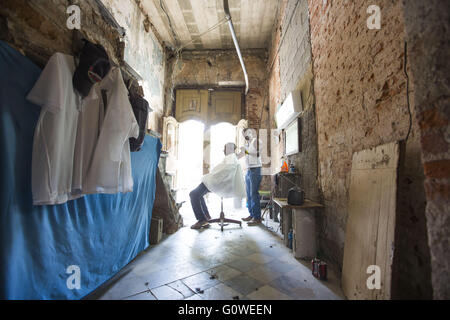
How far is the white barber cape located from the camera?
11.3 feet

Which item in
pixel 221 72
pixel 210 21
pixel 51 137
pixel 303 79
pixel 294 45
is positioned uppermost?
pixel 210 21

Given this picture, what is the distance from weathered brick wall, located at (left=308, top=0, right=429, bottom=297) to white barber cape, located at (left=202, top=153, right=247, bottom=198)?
60.5 inches

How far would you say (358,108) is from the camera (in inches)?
63.2

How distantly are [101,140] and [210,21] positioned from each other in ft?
17.7

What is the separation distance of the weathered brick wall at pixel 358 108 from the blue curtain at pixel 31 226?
2001mm

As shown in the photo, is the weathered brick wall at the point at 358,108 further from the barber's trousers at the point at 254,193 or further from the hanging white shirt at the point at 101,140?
the hanging white shirt at the point at 101,140

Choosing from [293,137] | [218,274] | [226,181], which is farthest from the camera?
[226,181]

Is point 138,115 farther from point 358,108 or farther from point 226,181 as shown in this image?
Answer: point 226,181

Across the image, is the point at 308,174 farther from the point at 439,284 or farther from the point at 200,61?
the point at 200,61

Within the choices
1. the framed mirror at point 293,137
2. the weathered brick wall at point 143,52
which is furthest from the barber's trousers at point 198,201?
the weathered brick wall at point 143,52

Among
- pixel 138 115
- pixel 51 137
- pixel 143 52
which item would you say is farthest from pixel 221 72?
pixel 51 137

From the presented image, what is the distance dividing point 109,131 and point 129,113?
0.64ft

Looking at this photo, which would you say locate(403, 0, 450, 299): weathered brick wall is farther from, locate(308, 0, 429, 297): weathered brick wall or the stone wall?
the stone wall

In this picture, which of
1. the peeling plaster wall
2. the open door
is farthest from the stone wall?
the open door
